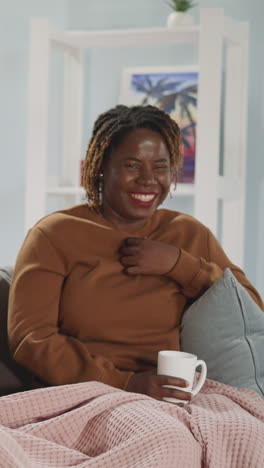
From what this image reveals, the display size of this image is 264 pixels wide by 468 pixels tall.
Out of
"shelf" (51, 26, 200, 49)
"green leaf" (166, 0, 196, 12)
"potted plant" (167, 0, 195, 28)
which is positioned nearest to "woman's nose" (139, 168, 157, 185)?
"shelf" (51, 26, 200, 49)

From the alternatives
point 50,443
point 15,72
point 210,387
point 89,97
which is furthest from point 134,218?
point 15,72

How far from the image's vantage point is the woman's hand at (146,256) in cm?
188

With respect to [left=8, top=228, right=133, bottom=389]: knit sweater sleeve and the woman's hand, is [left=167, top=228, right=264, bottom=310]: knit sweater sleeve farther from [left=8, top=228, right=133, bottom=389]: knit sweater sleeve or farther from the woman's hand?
[left=8, top=228, right=133, bottom=389]: knit sweater sleeve

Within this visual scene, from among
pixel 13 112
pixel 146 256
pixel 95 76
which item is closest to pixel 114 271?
pixel 146 256

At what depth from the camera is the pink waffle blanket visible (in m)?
1.33

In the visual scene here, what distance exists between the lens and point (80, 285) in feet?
6.11

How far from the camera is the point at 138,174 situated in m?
1.92

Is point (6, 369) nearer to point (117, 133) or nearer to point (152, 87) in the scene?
point (117, 133)

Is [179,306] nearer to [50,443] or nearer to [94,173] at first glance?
[94,173]

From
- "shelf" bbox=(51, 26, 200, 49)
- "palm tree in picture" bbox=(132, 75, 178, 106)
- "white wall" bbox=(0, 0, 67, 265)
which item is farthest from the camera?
"white wall" bbox=(0, 0, 67, 265)

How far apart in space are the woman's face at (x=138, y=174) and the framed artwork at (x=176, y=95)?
4.93 feet

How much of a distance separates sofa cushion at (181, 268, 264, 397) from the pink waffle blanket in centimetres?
17

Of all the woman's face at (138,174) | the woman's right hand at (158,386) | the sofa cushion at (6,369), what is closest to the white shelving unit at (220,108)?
the woman's face at (138,174)

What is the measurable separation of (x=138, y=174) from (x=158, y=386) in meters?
0.54
